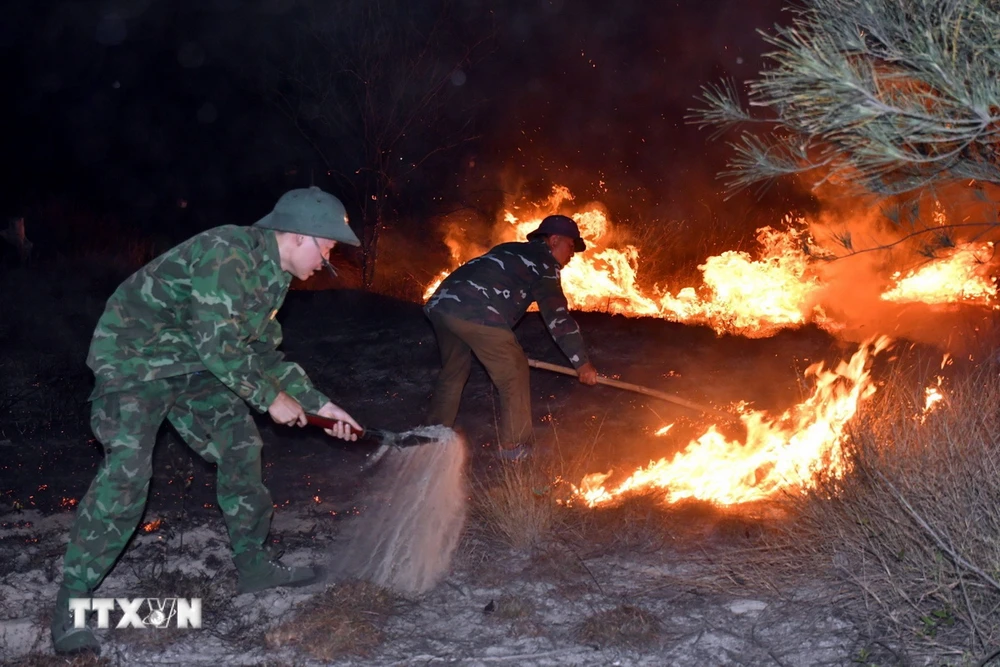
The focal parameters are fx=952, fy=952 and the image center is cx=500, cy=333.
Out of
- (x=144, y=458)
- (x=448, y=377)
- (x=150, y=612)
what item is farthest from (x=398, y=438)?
(x=448, y=377)

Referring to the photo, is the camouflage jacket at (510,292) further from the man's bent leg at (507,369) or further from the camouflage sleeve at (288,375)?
the camouflage sleeve at (288,375)

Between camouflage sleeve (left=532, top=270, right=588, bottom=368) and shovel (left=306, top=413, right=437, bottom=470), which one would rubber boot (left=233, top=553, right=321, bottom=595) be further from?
camouflage sleeve (left=532, top=270, right=588, bottom=368)

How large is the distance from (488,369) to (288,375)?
2447 millimetres

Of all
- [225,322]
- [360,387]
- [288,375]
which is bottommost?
[288,375]

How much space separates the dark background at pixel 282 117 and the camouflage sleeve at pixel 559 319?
5.01m

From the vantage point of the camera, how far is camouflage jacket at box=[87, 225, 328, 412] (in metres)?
4.11

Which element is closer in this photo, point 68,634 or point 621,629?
point 68,634

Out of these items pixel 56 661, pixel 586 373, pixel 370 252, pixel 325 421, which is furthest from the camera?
pixel 370 252

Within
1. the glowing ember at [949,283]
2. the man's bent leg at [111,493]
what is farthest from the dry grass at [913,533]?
the glowing ember at [949,283]

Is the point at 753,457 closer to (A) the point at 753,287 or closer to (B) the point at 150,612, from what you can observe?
(B) the point at 150,612

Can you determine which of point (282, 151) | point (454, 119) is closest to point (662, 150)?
point (454, 119)

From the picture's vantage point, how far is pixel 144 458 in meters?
4.15

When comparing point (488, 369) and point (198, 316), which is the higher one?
point (488, 369)

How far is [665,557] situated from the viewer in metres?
5.13
